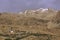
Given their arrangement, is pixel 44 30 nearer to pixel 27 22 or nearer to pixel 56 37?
pixel 56 37

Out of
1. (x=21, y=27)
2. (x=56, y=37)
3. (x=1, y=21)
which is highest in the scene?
(x=1, y=21)

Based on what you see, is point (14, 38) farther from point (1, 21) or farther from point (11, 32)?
point (1, 21)

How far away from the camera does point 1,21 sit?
21.1 m

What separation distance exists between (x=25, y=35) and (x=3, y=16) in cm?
514

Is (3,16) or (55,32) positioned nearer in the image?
(55,32)

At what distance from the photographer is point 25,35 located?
722 inches

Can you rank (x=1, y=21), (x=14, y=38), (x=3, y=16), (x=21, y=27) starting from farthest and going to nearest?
(x=3, y=16)
(x=1, y=21)
(x=21, y=27)
(x=14, y=38)

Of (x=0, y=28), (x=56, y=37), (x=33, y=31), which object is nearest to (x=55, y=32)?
(x=56, y=37)

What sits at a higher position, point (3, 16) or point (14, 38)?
point (3, 16)

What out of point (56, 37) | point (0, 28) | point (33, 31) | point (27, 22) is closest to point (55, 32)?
point (56, 37)

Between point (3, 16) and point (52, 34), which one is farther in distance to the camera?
point (3, 16)

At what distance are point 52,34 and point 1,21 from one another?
5471mm

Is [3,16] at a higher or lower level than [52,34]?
higher

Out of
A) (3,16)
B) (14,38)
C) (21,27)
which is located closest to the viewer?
(14,38)
